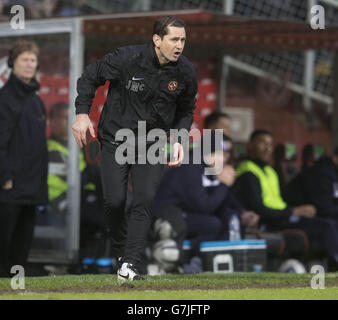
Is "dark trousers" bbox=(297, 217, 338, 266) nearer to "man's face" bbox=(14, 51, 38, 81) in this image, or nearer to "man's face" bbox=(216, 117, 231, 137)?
"man's face" bbox=(216, 117, 231, 137)

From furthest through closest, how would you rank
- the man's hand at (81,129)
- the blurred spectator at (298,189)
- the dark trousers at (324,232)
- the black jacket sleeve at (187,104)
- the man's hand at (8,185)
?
the blurred spectator at (298,189), the dark trousers at (324,232), the man's hand at (8,185), the black jacket sleeve at (187,104), the man's hand at (81,129)

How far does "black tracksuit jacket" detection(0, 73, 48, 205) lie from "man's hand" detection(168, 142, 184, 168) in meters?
2.39

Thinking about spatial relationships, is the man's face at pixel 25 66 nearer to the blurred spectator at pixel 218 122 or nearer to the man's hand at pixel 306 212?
the blurred spectator at pixel 218 122

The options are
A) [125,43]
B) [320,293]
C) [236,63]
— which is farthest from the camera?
[236,63]

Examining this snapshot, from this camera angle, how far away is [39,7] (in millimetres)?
13961

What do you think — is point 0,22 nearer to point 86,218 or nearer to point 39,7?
point 86,218

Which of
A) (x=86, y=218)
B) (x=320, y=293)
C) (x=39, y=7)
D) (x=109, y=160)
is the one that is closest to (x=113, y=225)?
(x=109, y=160)

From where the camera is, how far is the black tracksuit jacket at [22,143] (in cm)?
888

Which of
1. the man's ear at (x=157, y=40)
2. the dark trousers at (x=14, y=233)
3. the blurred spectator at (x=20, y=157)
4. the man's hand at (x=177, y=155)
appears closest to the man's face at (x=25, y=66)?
the blurred spectator at (x=20, y=157)

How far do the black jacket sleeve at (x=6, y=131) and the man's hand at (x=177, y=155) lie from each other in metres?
2.38

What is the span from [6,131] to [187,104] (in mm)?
2310

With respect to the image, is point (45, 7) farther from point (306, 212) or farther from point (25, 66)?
point (25, 66)

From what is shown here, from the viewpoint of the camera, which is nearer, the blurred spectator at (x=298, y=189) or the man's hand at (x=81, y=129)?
the man's hand at (x=81, y=129)
